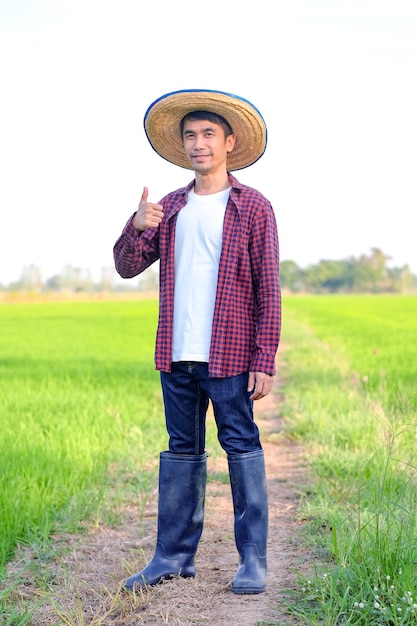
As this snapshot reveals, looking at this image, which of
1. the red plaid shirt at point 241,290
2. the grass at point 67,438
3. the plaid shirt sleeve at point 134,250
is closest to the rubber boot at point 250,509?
the red plaid shirt at point 241,290

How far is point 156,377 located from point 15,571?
6521 millimetres

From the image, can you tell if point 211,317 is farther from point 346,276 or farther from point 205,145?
point 346,276

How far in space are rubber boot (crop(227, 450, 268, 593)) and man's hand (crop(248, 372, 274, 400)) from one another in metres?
0.29

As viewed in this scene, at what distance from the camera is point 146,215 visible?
322 centimetres

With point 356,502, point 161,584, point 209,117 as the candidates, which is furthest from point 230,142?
point 356,502

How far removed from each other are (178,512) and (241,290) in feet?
3.38

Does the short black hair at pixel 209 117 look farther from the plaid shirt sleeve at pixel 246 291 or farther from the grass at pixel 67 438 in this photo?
the grass at pixel 67 438

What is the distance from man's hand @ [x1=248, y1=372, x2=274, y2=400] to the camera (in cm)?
310

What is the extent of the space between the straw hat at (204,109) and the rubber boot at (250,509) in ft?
4.47

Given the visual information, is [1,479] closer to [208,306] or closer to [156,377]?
[208,306]

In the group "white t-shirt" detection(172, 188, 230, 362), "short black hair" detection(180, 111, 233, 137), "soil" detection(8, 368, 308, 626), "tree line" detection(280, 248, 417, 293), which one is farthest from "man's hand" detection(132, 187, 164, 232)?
"tree line" detection(280, 248, 417, 293)

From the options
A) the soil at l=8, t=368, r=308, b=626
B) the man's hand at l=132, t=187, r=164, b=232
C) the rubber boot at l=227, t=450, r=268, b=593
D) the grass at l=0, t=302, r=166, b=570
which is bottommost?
the soil at l=8, t=368, r=308, b=626

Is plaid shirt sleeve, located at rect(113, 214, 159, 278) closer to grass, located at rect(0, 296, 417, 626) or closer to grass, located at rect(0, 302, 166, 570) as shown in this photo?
grass, located at rect(0, 296, 417, 626)

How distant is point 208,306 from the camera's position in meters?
3.20
